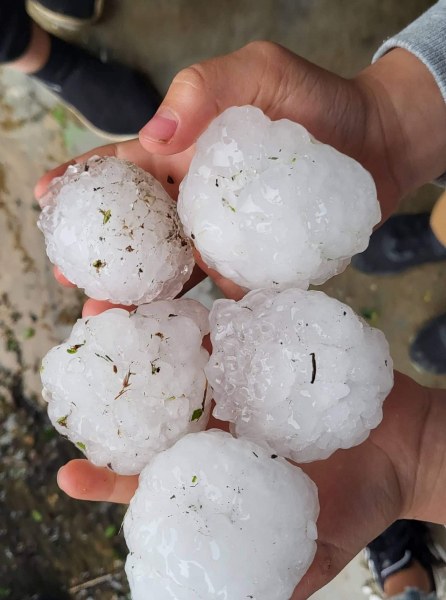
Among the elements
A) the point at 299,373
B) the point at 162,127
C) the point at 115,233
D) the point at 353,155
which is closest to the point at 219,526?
the point at 299,373

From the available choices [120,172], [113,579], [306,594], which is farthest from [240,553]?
[113,579]

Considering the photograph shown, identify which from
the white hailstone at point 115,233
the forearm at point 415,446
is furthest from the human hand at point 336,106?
the forearm at point 415,446

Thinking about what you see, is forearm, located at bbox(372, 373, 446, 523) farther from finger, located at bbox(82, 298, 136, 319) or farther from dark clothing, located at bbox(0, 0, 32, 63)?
dark clothing, located at bbox(0, 0, 32, 63)

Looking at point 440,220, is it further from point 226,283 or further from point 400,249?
point 226,283

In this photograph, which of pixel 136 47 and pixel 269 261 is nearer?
pixel 269 261

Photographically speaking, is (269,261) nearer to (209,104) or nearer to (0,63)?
(209,104)

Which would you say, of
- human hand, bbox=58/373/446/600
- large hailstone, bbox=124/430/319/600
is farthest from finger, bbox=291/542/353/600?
large hailstone, bbox=124/430/319/600
